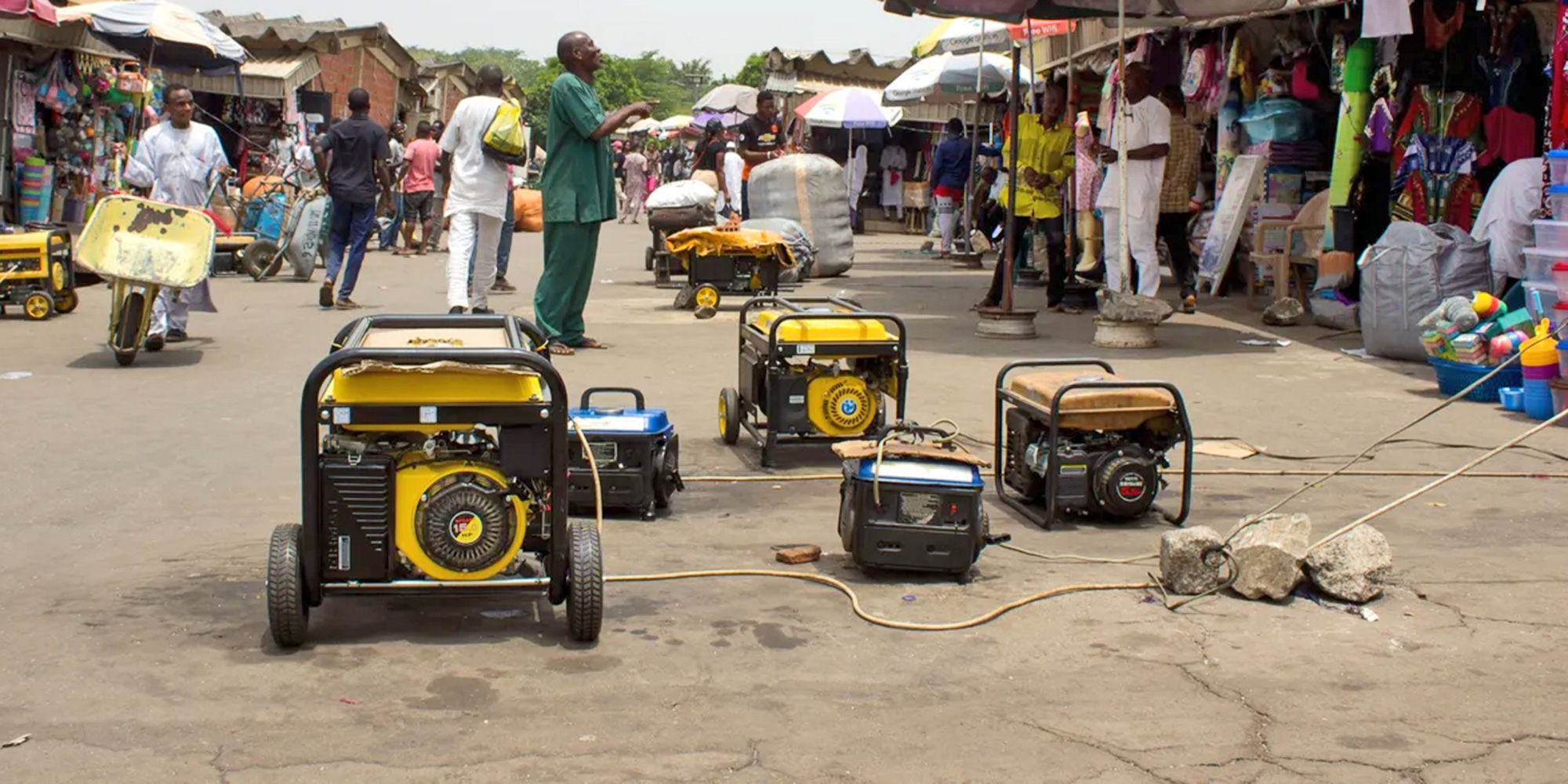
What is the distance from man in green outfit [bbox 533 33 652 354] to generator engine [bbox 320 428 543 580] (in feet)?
20.6

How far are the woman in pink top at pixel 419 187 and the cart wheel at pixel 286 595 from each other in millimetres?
16442

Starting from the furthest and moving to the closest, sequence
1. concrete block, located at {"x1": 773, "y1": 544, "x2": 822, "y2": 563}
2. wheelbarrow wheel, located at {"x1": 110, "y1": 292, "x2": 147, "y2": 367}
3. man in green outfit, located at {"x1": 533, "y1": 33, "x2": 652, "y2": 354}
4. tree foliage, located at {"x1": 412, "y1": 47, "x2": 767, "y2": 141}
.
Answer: tree foliage, located at {"x1": 412, "y1": 47, "x2": 767, "y2": 141} → man in green outfit, located at {"x1": 533, "y1": 33, "x2": 652, "y2": 354} → wheelbarrow wheel, located at {"x1": 110, "y1": 292, "x2": 147, "y2": 367} → concrete block, located at {"x1": 773, "y1": 544, "x2": 822, "y2": 563}

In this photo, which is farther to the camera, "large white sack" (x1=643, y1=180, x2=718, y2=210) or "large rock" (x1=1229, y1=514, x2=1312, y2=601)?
"large white sack" (x1=643, y1=180, x2=718, y2=210)

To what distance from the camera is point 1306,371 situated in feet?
35.7

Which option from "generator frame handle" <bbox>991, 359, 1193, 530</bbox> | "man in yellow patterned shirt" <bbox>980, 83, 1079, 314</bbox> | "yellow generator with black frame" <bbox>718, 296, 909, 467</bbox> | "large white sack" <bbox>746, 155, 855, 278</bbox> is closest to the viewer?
"generator frame handle" <bbox>991, 359, 1193, 530</bbox>

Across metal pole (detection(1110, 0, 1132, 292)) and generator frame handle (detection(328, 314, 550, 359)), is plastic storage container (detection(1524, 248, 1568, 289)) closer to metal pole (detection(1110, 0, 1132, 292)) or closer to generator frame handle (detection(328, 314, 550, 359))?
metal pole (detection(1110, 0, 1132, 292))

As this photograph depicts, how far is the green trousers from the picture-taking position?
11.0m

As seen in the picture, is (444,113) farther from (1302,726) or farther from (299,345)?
(1302,726)

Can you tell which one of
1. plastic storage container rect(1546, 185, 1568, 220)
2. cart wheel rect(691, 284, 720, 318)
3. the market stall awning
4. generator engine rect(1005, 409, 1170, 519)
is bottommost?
generator engine rect(1005, 409, 1170, 519)

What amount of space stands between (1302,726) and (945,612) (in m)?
1.33

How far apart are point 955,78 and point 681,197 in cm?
518

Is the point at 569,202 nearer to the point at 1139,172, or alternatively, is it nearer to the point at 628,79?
the point at 1139,172

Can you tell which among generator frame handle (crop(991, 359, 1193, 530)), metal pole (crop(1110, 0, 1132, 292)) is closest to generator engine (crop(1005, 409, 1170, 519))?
generator frame handle (crop(991, 359, 1193, 530))

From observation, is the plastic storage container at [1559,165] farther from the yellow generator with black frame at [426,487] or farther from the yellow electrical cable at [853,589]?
the yellow generator with black frame at [426,487]
